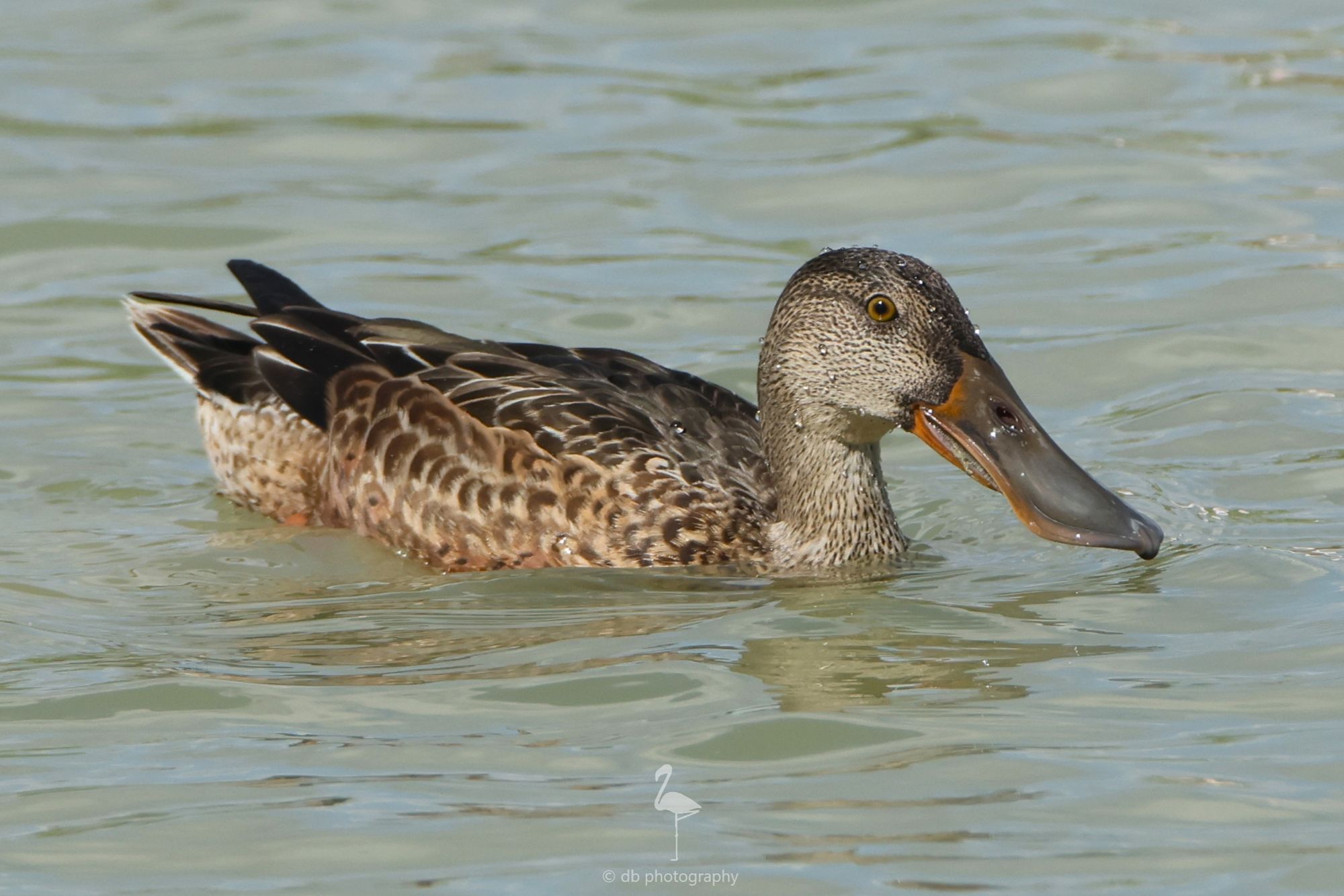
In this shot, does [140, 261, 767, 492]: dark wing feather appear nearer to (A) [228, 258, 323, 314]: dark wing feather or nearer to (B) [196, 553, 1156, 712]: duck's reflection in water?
(A) [228, 258, 323, 314]: dark wing feather

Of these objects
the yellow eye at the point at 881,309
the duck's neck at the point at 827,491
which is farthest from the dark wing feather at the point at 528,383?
the yellow eye at the point at 881,309

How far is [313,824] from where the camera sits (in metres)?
6.10

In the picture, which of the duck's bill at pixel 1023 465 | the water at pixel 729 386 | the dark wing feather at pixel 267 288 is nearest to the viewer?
the water at pixel 729 386

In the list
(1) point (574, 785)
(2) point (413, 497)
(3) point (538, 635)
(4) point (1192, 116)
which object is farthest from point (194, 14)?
(1) point (574, 785)

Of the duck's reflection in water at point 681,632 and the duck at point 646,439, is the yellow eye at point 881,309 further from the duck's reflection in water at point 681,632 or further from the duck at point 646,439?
the duck's reflection in water at point 681,632

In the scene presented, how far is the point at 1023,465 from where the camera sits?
812cm

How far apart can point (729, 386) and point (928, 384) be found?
316 cm

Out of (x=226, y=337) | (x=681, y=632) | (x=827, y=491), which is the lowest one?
(x=681, y=632)

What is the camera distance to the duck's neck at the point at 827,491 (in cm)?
871

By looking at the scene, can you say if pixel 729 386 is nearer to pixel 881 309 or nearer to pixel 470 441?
pixel 470 441

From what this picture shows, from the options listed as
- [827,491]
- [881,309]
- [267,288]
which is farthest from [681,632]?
[267,288]

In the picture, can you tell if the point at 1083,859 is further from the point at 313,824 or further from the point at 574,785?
the point at 313,824

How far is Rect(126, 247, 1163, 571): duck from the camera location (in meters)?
8.20

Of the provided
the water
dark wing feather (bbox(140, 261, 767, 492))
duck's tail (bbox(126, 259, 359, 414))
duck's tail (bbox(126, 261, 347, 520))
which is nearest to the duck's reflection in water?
the water
